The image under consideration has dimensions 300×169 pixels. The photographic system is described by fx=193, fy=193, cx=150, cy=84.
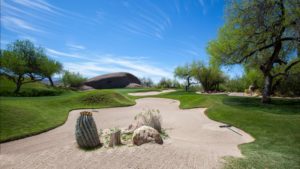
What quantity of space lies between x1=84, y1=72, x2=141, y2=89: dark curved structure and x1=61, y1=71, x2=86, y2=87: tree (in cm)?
460

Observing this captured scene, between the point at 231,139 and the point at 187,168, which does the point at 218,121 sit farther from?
the point at 187,168

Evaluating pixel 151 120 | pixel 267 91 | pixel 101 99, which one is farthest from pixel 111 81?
pixel 151 120

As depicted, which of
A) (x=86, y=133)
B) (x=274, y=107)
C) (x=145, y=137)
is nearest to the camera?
(x=145, y=137)

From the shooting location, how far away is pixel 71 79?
5416cm

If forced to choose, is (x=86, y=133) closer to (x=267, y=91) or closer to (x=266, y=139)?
(x=266, y=139)

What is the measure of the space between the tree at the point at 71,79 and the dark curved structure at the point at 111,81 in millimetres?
4604

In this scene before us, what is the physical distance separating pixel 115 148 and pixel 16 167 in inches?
100

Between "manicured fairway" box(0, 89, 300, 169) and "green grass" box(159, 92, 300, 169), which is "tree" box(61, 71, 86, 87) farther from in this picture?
"green grass" box(159, 92, 300, 169)

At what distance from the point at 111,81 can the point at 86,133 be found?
59.7 meters

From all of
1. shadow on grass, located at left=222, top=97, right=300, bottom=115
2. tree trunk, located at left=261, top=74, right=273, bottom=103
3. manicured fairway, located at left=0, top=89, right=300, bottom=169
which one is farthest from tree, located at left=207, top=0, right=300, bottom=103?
manicured fairway, located at left=0, top=89, right=300, bottom=169

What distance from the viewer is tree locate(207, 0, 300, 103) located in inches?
529

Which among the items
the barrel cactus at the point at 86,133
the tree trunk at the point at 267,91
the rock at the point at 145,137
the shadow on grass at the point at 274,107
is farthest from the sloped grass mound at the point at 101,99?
the rock at the point at 145,137

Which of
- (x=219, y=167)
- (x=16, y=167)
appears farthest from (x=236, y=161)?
(x=16, y=167)

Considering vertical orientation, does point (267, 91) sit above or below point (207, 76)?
below
